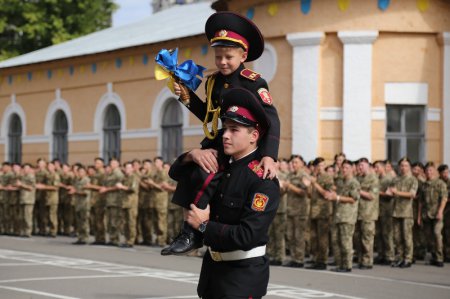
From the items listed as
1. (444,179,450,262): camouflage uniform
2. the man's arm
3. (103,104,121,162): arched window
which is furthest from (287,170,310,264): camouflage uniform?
(103,104,121,162): arched window

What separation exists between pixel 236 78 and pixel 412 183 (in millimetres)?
12353

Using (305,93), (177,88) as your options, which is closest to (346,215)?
(305,93)

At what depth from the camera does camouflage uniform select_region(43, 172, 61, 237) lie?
27.3m

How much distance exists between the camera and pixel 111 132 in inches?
1284

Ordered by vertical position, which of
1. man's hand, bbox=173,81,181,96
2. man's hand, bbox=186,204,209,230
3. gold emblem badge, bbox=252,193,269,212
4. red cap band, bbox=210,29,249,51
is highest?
red cap band, bbox=210,29,249,51

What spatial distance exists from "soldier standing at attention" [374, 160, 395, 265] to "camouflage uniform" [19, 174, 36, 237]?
10.6m

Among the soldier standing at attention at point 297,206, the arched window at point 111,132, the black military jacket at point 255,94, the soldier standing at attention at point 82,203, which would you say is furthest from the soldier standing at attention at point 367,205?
the arched window at point 111,132

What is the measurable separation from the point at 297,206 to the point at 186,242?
40.5 feet

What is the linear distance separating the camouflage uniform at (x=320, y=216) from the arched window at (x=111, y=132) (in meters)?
14.1

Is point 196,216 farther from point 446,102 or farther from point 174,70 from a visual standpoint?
point 446,102

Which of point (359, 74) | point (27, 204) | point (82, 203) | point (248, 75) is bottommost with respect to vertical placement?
point (27, 204)

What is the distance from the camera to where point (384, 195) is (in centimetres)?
1953

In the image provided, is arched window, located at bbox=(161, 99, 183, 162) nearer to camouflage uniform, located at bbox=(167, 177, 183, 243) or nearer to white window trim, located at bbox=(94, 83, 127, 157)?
white window trim, located at bbox=(94, 83, 127, 157)

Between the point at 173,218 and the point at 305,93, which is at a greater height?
the point at 305,93
